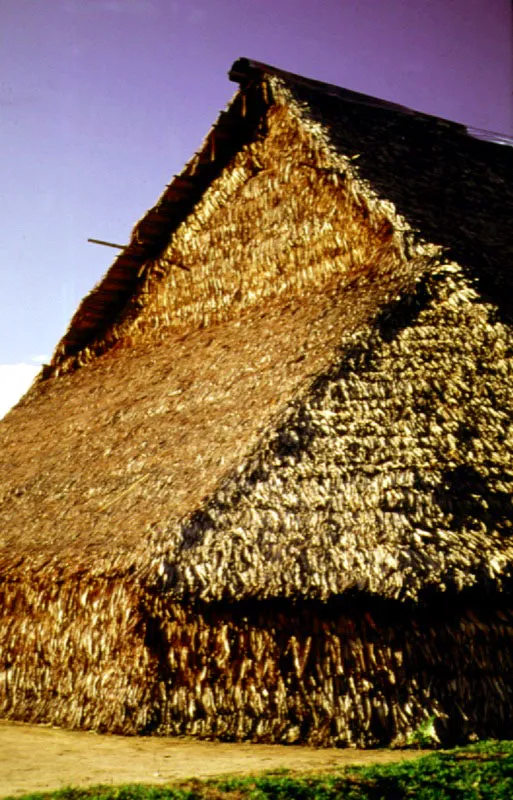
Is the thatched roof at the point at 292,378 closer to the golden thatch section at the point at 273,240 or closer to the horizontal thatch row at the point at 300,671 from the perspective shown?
the golden thatch section at the point at 273,240

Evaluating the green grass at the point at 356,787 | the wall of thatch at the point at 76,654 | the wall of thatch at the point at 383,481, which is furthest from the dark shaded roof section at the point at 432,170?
the wall of thatch at the point at 76,654

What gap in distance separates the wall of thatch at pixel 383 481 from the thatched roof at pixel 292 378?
16 mm

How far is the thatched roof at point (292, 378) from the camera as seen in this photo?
Result: 6035 millimetres

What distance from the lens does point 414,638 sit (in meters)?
5.82

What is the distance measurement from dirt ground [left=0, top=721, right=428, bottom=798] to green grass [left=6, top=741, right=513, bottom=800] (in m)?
0.24

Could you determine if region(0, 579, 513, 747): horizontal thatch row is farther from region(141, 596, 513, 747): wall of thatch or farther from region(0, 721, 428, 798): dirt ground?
region(0, 721, 428, 798): dirt ground

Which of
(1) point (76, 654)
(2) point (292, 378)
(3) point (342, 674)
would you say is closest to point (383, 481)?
(3) point (342, 674)

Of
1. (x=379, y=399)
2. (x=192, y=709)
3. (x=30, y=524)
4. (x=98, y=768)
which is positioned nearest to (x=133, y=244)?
(x=30, y=524)

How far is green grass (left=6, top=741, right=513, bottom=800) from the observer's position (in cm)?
435

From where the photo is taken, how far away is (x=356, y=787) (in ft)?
14.6

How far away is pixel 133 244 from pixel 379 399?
5237mm

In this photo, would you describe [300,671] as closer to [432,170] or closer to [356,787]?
[356,787]

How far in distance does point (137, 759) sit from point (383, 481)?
8.29ft

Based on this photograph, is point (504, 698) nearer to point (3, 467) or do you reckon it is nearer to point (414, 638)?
point (414, 638)
